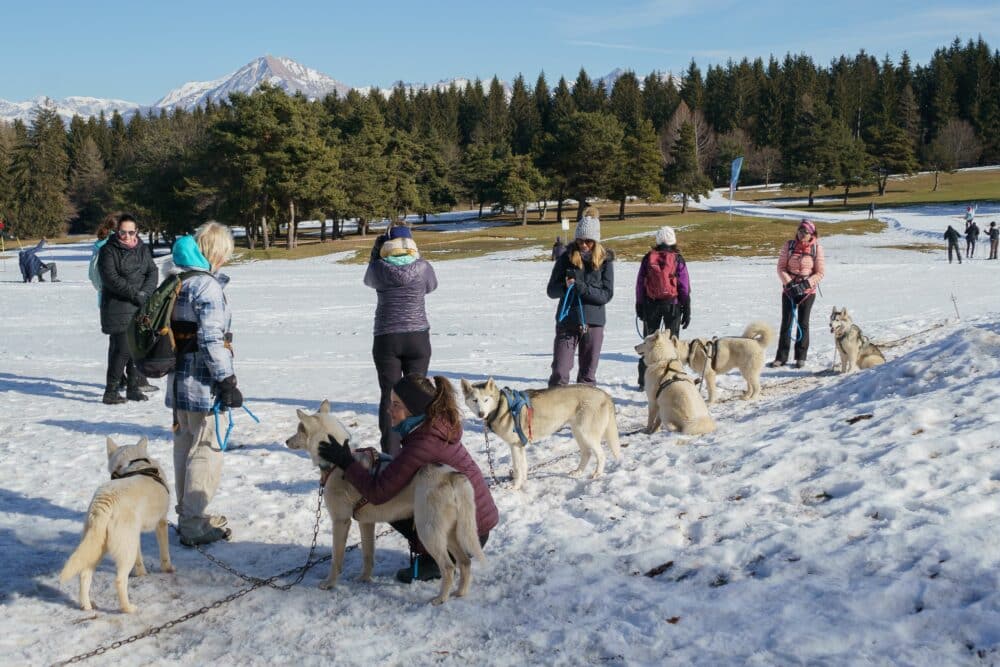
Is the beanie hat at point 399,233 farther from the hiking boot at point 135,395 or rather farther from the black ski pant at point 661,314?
the hiking boot at point 135,395

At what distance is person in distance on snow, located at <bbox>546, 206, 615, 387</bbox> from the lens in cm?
853

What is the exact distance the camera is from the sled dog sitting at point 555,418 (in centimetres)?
648

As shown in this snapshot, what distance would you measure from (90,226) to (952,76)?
122438 millimetres

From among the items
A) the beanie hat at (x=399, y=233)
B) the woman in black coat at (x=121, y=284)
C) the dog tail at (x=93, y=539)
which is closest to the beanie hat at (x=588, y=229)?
the beanie hat at (x=399, y=233)

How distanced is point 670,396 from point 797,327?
4.52 meters

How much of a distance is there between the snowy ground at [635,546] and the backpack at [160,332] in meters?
1.41

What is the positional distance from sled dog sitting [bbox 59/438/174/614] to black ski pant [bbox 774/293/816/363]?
9.04 metres

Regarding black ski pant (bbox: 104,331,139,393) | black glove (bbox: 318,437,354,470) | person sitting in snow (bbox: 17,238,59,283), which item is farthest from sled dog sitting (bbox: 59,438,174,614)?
person sitting in snow (bbox: 17,238,59,283)

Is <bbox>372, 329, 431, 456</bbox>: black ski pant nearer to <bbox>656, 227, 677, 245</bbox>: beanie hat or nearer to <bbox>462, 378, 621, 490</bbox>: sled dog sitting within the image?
<bbox>462, 378, 621, 490</bbox>: sled dog sitting

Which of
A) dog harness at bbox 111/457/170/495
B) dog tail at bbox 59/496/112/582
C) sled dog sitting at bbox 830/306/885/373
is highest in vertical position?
sled dog sitting at bbox 830/306/885/373

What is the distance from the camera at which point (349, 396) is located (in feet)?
34.5

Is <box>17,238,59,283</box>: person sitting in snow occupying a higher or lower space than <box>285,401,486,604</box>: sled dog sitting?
higher

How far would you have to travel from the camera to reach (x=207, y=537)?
563 centimetres

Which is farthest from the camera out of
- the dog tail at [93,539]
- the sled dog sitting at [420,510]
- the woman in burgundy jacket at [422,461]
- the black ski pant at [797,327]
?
the black ski pant at [797,327]
